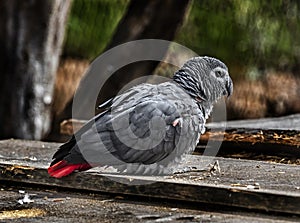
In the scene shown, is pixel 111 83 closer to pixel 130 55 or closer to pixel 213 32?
pixel 130 55

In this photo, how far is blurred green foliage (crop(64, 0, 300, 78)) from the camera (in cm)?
541

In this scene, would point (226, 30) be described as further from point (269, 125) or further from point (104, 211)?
point (104, 211)

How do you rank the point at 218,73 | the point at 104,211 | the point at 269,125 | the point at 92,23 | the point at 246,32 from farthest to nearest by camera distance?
1. the point at 246,32
2. the point at 92,23
3. the point at 269,125
4. the point at 218,73
5. the point at 104,211

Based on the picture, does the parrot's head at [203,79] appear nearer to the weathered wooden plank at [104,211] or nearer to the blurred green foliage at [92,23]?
the weathered wooden plank at [104,211]

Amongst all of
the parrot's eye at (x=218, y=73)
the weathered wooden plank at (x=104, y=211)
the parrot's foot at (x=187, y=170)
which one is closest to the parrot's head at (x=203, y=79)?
the parrot's eye at (x=218, y=73)

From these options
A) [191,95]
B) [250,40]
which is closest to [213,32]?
[250,40]

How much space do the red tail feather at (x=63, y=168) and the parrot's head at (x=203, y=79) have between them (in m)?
0.42

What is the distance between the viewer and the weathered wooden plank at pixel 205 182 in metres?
1.87

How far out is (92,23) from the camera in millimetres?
5648

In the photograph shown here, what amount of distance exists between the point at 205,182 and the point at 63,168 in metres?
0.46

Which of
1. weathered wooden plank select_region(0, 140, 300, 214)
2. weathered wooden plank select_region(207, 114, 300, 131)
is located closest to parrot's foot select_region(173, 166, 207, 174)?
weathered wooden plank select_region(0, 140, 300, 214)

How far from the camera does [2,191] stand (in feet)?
7.29

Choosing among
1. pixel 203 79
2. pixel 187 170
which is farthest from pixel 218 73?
pixel 187 170

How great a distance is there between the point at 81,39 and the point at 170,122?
3.92 m
